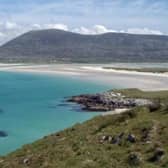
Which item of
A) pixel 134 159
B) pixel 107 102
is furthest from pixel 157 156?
pixel 107 102

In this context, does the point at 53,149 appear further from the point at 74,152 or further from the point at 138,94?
the point at 138,94

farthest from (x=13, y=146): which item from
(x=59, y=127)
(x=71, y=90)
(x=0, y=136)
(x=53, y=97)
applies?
(x=71, y=90)

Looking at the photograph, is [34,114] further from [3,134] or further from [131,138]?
[131,138]

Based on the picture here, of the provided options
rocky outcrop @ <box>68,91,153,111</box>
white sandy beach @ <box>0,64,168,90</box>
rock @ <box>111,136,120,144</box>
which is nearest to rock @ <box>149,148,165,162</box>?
rock @ <box>111,136,120,144</box>

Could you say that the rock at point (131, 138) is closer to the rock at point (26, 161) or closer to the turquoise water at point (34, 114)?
the rock at point (26, 161)

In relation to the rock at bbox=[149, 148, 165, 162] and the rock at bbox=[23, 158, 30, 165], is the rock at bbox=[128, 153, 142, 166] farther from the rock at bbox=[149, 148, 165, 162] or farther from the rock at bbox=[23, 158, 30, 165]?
the rock at bbox=[23, 158, 30, 165]
